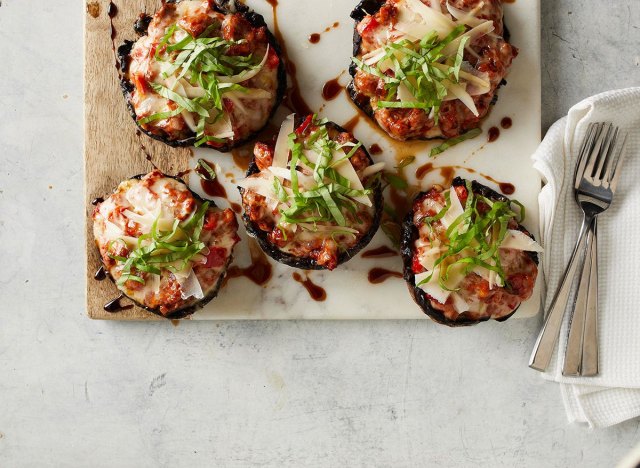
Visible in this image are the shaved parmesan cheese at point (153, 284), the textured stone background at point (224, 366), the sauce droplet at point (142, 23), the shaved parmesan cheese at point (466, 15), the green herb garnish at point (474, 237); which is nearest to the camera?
the green herb garnish at point (474, 237)

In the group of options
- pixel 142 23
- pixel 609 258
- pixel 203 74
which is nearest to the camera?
pixel 203 74

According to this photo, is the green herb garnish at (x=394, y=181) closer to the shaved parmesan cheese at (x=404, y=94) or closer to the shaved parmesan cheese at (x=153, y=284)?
the shaved parmesan cheese at (x=404, y=94)

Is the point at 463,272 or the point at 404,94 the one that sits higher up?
the point at 404,94

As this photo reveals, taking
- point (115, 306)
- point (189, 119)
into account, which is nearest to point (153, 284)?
point (115, 306)

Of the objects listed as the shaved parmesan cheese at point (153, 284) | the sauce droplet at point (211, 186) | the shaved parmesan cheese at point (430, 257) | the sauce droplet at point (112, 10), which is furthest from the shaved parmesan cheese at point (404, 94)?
the sauce droplet at point (112, 10)

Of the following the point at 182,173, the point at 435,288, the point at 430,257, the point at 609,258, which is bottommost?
the point at 609,258

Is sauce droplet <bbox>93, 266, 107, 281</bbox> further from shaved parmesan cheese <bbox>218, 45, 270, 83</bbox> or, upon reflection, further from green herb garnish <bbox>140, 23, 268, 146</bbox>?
shaved parmesan cheese <bbox>218, 45, 270, 83</bbox>

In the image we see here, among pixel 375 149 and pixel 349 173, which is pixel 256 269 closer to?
pixel 349 173
